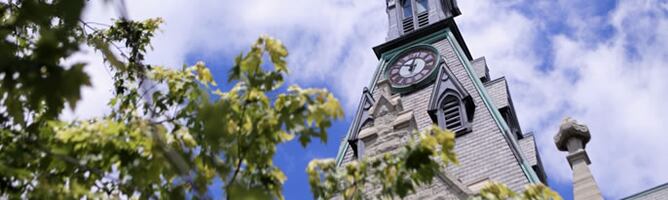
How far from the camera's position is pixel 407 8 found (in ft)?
114

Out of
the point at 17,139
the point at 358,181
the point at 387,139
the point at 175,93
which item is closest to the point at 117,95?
the point at 175,93

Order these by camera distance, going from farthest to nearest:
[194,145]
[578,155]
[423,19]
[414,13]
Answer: [414,13] < [423,19] < [578,155] < [194,145]

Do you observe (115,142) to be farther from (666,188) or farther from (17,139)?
(666,188)

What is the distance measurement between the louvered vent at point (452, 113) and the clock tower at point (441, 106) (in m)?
0.03

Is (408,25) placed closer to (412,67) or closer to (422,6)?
(422,6)

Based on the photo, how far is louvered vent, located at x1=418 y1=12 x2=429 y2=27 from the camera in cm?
3293

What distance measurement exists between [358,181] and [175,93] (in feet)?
6.94

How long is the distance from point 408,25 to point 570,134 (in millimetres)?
16793

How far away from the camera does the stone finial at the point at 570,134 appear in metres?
17.2

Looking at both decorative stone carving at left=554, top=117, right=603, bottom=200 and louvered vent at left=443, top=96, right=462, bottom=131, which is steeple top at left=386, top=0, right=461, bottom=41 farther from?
decorative stone carving at left=554, top=117, right=603, bottom=200

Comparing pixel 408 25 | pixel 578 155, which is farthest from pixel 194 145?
pixel 408 25

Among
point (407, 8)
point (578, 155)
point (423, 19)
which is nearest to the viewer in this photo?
point (578, 155)

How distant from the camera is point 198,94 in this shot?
7961 mm

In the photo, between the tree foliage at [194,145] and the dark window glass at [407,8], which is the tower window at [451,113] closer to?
the dark window glass at [407,8]
